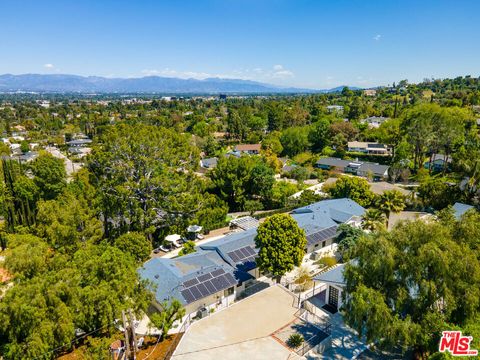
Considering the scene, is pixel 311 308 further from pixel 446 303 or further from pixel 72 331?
pixel 72 331

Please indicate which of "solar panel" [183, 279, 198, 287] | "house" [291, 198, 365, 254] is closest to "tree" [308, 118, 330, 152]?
"house" [291, 198, 365, 254]

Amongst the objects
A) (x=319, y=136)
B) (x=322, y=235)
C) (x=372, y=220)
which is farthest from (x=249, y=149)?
(x=322, y=235)

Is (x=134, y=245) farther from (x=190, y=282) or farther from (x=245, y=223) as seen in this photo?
(x=245, y=223)

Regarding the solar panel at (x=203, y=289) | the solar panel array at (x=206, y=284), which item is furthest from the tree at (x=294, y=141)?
the solar panel at (x=203, y=289)

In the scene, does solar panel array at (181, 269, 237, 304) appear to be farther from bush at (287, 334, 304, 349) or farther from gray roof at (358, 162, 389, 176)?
gray roof at (358, 162, 389, 176)

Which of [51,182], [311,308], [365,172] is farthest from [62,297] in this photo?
[365,172]

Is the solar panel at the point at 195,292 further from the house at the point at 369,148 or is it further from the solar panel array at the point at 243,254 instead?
the house at the point at 369,148
